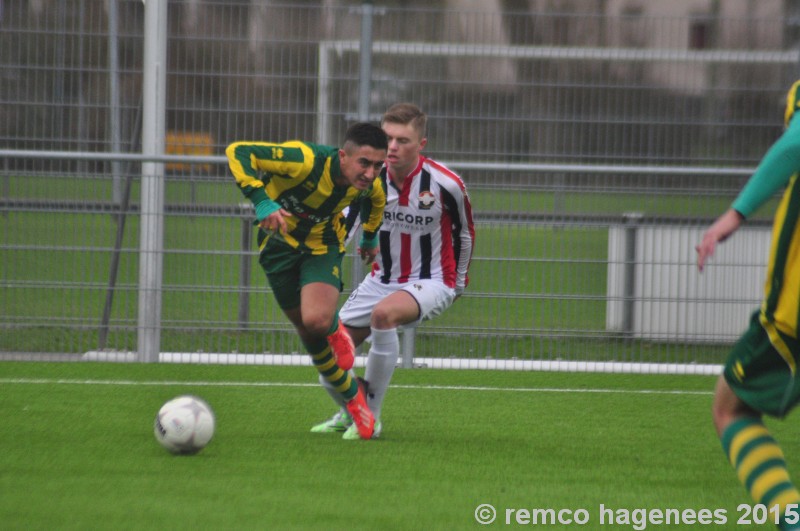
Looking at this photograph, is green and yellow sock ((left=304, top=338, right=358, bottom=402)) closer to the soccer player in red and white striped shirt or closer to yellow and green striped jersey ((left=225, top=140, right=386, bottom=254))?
the soccer player in red and white striped shirt

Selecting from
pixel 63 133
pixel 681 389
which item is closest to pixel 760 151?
pixel 681 389

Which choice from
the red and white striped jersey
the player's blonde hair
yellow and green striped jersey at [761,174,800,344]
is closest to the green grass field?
the red and white striped jersey

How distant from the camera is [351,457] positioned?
5680mm

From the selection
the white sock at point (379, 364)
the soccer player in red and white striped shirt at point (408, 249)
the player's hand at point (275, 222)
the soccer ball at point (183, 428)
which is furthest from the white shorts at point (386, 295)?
the soccer ball at point (183, 428)

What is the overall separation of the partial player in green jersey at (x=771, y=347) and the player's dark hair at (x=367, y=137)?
2.57 meters

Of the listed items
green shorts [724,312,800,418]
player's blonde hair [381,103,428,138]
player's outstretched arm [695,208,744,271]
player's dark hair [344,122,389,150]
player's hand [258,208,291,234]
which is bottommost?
green shorts [724,312,800,418]

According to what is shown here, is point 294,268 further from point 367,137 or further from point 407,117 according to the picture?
point 407,117

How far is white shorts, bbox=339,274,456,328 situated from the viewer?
6.69m

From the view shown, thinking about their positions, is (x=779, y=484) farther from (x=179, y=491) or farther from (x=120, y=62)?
(x=120, y=62)

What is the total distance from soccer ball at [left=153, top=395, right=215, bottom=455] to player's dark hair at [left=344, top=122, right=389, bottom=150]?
1.49 metres

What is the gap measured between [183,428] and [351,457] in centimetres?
77

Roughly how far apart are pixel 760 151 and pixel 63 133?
18.7ft

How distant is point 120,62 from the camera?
1012cm

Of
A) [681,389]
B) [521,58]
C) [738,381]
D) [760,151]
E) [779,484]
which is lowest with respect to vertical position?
[681,389]
